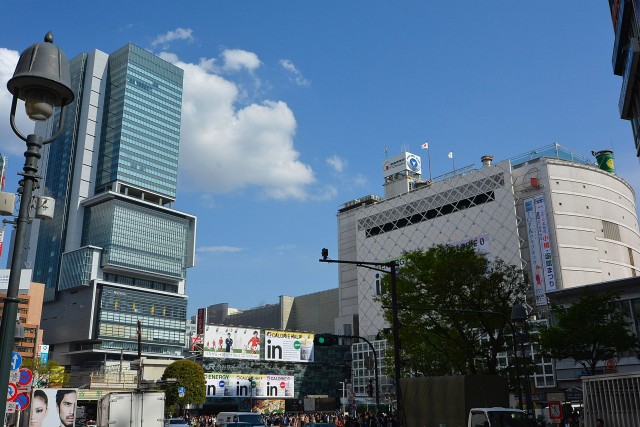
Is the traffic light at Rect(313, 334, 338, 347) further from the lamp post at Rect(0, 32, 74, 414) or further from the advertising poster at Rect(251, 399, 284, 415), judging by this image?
the advertising poster at Rect(251, 399, 284, 415)

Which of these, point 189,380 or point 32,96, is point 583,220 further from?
point 32,96

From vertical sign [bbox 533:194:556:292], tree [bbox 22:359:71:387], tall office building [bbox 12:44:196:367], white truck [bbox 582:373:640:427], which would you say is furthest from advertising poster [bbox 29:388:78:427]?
tall office building [bbox 12:44:196:367]

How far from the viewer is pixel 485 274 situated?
3619 centimetres

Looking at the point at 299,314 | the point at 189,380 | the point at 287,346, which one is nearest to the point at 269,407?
the point at 189,380

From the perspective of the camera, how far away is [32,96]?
653 centimetres

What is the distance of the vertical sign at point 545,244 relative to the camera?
84750 mm

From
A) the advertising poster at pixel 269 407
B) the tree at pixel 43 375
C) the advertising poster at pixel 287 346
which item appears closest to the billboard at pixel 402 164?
the advertising poster at pixel 287 346

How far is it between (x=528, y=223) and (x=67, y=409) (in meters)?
79.1

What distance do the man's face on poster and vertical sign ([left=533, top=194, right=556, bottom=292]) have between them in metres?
73.4

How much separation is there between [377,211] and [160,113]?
61.4 metres

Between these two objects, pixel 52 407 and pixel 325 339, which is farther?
pixel 325 339

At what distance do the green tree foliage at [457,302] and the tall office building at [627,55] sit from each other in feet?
35.3

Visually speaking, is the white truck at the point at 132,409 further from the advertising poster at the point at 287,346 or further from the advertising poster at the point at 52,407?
the advertising poster at the point at 287,346

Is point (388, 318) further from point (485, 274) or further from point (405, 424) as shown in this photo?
point (405, 424)
